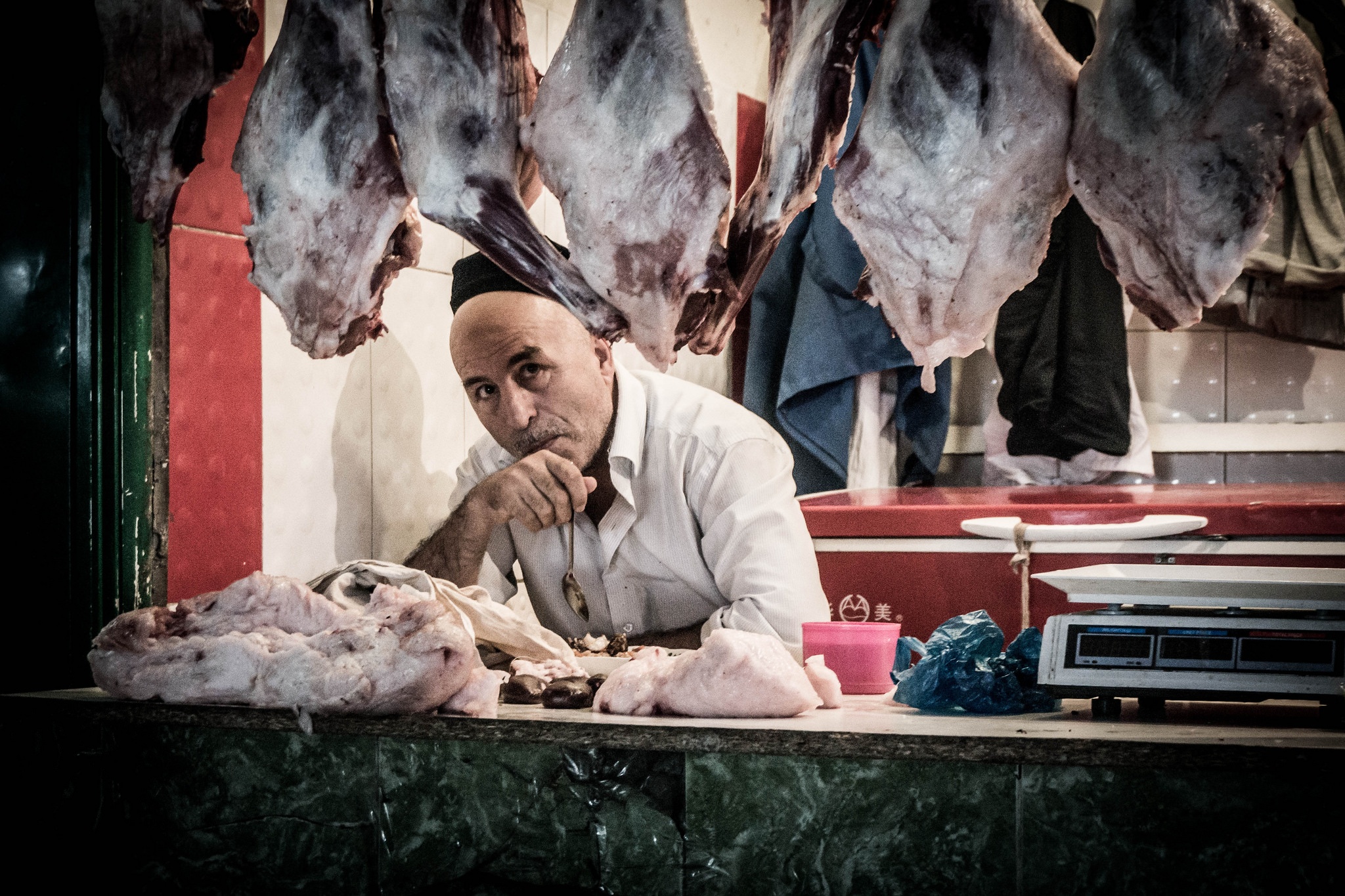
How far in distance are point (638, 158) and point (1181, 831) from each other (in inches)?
40.3

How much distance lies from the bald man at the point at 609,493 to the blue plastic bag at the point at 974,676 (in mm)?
1003

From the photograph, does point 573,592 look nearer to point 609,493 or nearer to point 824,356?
point 609,493

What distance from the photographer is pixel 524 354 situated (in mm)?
3102

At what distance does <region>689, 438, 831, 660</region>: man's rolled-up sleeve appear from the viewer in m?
2.94

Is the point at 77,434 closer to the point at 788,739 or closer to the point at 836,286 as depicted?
the point at 788,739

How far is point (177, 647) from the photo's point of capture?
1.89 meters

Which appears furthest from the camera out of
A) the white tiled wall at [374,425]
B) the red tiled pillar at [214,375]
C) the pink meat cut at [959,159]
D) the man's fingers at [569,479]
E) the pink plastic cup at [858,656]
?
the man's fingers at [569,479]

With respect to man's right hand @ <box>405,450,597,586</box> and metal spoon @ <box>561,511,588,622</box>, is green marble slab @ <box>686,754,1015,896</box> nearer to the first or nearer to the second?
metal spoon @ <box>561,511,588,622</box>

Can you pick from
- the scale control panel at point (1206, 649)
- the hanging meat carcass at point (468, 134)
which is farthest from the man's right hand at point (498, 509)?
the scale control panel at point (1206, 649)

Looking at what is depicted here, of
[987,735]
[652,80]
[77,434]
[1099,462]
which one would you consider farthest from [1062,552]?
[77,434]

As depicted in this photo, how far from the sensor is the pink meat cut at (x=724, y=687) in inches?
66.4

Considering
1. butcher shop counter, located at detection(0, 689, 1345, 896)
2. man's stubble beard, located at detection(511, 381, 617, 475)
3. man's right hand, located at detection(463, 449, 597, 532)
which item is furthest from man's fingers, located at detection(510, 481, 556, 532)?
butcher shop counter, located at detection(0, 689, 1345, 896)

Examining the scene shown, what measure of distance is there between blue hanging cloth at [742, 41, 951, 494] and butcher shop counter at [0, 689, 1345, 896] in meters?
1.86

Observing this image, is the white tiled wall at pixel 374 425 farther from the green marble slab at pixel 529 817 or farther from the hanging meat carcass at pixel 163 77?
the green marble slab at pixel 529 817
